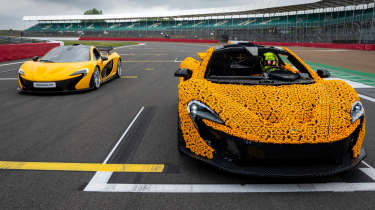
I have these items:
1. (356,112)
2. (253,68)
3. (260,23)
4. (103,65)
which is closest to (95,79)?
(103,65)

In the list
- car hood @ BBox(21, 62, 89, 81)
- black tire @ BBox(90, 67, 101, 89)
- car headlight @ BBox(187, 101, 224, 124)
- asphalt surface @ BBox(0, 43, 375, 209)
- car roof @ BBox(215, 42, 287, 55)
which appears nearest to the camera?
asphalt surface @ BBox(0, 43, 375, 209)

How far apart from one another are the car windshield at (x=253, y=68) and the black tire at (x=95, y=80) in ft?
14.4

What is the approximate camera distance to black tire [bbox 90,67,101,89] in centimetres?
798

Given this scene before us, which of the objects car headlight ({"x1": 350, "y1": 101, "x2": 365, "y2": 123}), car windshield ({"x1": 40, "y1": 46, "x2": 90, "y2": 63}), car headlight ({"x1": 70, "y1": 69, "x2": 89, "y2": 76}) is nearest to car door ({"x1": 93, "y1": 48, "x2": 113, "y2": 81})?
car windshield ({"x1": 40, "y1": 46, "x2": 90, "y2": 63})

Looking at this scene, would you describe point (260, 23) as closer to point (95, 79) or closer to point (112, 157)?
point (95, 79)

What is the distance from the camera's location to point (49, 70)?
735 cm

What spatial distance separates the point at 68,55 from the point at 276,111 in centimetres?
703

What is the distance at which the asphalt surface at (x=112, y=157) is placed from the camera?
8.48ft

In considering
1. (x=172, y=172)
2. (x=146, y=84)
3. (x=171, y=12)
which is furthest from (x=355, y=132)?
(x=171, y=12)

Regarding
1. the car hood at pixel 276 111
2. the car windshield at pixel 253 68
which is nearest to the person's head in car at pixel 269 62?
the car windshield at pixel 253 68

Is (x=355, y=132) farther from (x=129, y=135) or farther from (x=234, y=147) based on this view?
(x=129, y=135)

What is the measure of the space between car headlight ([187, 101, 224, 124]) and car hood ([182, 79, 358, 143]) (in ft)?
0.14

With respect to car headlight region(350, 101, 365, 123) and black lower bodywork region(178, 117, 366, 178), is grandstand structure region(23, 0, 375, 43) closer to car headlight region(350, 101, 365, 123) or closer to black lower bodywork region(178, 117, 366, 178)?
car headlight region(350, 101, 365, 123)

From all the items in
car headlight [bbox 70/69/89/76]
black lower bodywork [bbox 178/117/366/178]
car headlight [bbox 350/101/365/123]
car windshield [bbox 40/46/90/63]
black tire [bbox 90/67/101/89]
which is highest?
car windshield [bbox 40/46/90/63]
